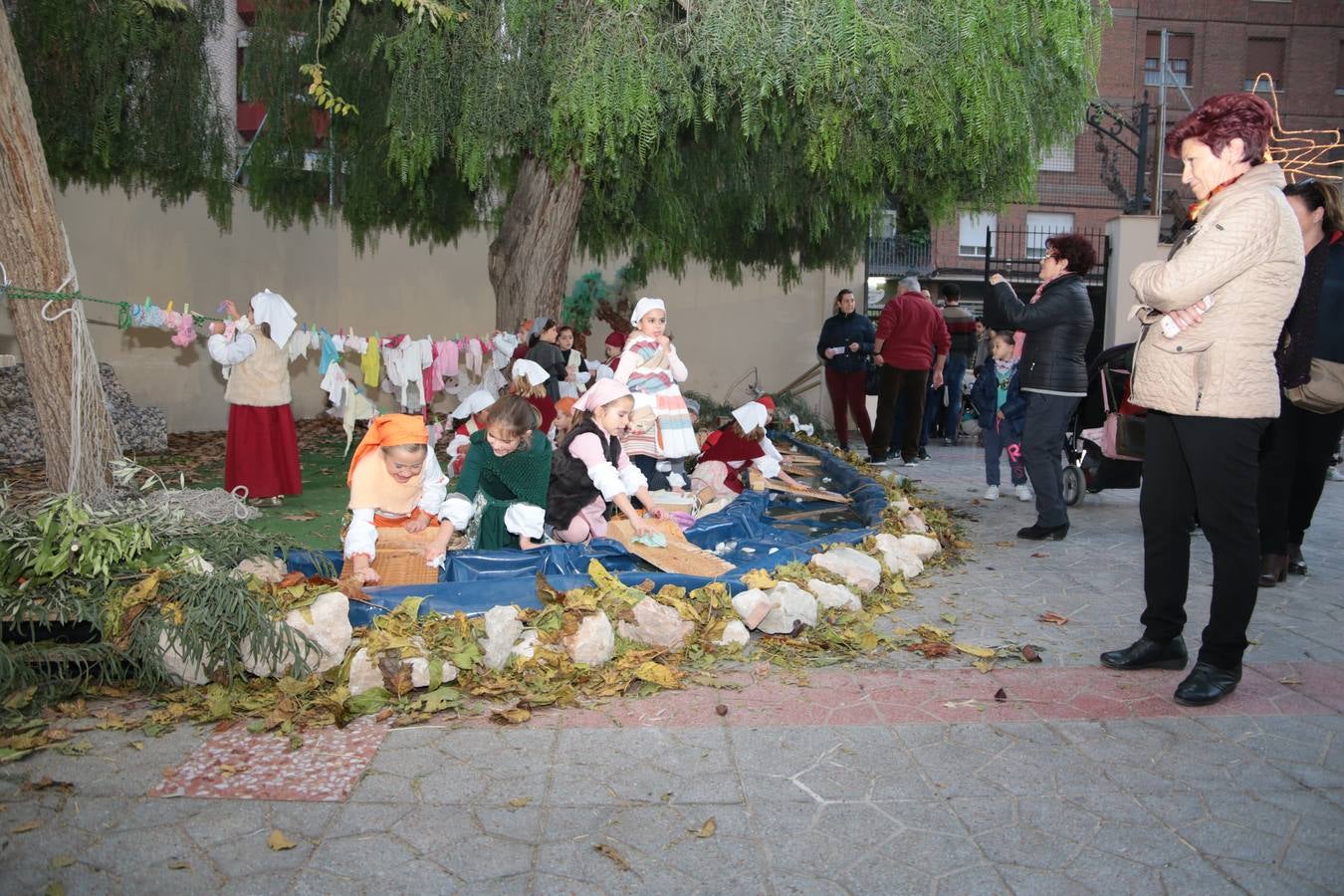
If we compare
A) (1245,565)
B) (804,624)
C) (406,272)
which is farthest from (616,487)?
(406,272)

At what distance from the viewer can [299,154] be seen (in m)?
11.8

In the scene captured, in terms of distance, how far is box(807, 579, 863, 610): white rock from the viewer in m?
4.71

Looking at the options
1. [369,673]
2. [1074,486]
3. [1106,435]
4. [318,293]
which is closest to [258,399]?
[369,673]

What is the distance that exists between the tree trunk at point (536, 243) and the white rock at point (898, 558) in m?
5.29

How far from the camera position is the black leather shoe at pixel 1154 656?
3.98 metres

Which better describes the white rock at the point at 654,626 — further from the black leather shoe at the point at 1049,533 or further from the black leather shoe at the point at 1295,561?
the black leather shoe at the point at 1295,561

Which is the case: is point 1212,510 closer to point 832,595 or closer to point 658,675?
point 832,595

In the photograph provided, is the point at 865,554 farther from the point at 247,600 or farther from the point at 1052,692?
the point at 247,600

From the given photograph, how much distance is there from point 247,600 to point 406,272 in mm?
11076

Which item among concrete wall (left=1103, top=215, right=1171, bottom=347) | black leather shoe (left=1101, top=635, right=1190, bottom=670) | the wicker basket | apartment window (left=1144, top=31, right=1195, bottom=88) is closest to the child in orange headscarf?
the wicker basket

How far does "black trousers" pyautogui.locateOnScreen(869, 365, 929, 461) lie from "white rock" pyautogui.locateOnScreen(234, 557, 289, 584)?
295 inches

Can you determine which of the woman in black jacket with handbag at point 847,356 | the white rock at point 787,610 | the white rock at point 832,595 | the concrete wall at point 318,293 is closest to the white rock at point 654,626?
the white rock at point 787,610

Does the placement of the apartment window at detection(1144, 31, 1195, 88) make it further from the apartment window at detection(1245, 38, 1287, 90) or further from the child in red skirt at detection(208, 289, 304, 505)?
the child in red skirt at detection(208, 289, 304, 505)

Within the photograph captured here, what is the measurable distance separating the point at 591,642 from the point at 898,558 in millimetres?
2251
